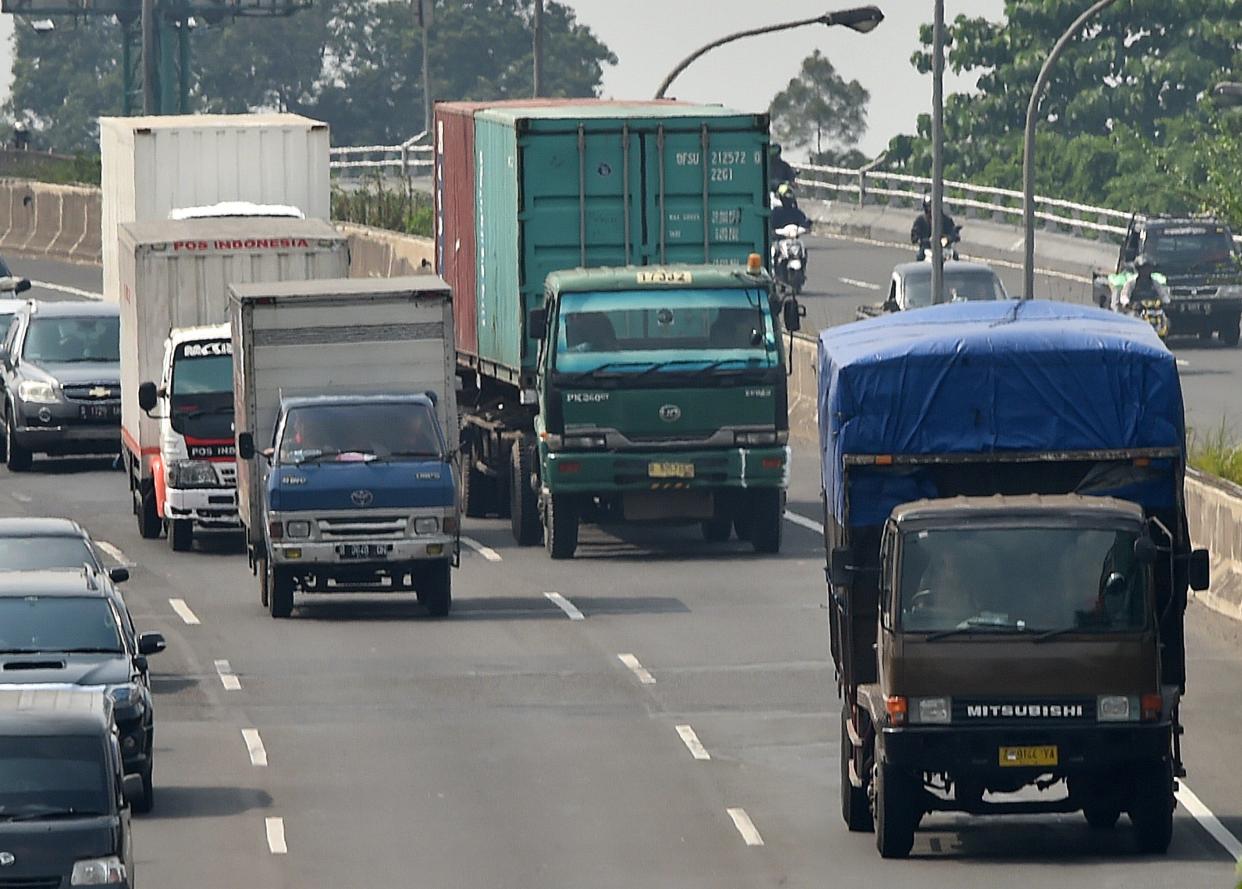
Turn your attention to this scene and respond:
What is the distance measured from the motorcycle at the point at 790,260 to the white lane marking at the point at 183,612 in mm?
32045

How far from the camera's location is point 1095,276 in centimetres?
5631

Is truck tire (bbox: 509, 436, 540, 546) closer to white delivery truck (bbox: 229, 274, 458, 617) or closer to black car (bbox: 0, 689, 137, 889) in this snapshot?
white delivery truck (bbox: 229, 274, 458, 617)

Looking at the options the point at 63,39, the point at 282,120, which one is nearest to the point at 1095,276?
the point at 282,120

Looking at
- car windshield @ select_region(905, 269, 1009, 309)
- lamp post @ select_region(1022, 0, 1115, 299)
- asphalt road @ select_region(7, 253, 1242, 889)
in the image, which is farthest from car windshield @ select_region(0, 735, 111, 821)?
car windshield @ select_region(905, 269, 1009, 309)

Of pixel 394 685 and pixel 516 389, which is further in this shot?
pixel 516 389

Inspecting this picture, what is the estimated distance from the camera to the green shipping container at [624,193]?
34250mm

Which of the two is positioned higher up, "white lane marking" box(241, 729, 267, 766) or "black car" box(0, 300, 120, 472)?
"black car" box(0, 300, 120, 472)

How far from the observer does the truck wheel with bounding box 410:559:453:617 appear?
29.5m

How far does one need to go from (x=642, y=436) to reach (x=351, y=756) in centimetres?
953

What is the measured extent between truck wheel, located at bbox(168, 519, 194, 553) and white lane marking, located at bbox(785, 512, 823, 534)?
6.55 m

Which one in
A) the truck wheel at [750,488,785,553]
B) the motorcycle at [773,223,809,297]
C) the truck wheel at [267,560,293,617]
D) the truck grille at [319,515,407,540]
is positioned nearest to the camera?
the truck grille at [319,515,407,540]

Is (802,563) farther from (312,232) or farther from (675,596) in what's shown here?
(312,232)

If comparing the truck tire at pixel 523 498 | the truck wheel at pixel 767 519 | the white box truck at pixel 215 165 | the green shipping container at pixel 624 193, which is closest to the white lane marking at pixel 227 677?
the truck tire at pixel 523 498

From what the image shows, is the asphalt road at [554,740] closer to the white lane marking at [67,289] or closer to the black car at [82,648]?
the black car at [82,648]
